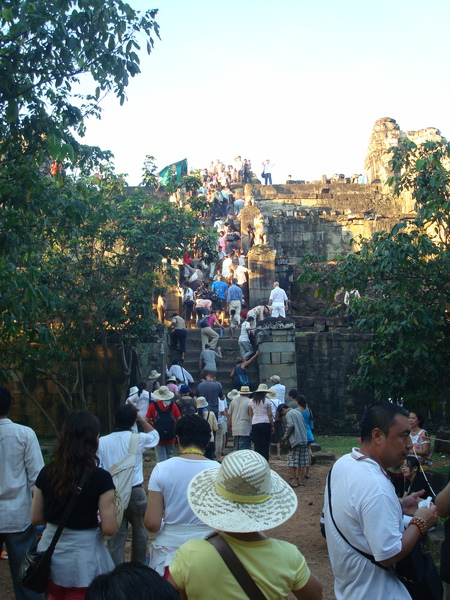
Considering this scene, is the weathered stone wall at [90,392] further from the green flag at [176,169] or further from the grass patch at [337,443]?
the green flag at [176,169]

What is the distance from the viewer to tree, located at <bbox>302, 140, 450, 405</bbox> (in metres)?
9.51

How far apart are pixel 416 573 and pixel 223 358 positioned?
13783 millimetres

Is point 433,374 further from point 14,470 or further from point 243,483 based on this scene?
point 243,483

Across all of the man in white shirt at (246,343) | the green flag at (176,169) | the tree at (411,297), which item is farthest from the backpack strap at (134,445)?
the green flag at (176,169)

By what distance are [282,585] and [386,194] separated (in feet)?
104

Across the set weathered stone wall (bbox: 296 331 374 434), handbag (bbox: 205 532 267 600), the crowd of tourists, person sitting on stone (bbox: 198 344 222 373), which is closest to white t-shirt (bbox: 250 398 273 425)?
person sitting on stone (bbox: 198 344 222 373)

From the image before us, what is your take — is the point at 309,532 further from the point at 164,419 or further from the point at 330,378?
the point at 330,378

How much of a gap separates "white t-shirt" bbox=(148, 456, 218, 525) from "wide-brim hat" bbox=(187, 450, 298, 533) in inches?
49.7

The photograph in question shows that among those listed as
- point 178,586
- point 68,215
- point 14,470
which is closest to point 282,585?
point 178,586

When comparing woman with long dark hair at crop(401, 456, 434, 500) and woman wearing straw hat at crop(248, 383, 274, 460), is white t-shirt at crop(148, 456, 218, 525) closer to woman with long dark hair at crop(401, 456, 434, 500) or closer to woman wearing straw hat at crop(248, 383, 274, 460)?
woman with long dark hair at crop(401, 456, 434, 500)

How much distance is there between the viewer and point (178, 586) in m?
2.65

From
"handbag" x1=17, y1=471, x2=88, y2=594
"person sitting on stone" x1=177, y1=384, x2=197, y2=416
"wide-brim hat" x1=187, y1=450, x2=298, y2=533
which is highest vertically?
"wide-brim hat" x1=187, y1=450, x2=298, y2=533

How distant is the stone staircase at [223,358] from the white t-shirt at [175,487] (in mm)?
11195

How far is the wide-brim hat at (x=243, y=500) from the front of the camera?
2686 mm
